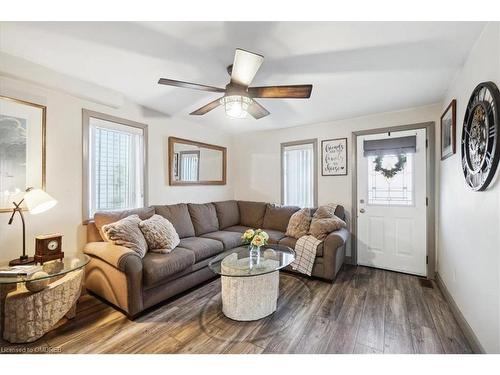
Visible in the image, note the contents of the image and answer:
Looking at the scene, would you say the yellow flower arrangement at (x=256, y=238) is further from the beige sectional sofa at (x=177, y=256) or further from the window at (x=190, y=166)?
the window at (x=190, y=166)

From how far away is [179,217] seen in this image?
3170 millimetres

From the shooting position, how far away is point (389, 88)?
7.97 ft

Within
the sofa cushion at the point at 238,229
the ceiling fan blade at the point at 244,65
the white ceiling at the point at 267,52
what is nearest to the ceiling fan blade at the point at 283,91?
the ceiling fan blade at the point at 244,65

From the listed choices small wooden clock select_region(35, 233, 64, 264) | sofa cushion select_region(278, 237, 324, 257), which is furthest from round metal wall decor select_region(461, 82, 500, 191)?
small wooden clock select_region(35, 233, 64, 264)

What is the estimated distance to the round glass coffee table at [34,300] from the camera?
163cm

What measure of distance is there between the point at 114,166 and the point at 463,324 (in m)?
3.93

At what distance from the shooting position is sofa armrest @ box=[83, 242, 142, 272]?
1955mm

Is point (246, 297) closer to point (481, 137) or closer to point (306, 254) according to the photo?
point (306, 254)

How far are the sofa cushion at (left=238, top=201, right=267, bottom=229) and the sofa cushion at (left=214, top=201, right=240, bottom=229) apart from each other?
4.1 inches

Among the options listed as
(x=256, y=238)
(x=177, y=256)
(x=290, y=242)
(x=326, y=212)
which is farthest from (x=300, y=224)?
(x=177, y=256)

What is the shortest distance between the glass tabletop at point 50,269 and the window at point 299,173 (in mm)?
3084

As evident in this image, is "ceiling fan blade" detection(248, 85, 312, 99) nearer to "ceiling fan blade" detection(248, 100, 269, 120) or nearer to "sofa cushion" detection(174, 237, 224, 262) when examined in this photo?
"ceiling fan blade" detection(248, 100, 269, 120)

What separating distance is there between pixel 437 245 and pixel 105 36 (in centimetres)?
413
